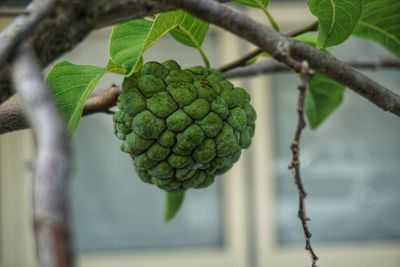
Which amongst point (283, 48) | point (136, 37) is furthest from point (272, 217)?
point (283, 48)

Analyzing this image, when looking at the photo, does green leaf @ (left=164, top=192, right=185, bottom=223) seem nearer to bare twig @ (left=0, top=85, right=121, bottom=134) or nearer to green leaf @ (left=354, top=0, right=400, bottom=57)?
bare twig @ (left=0, top=85, right=121, bottom=134)

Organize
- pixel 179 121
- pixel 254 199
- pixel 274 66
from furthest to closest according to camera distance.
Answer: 1. pixel 254 199
2. pixel 274 66
3. pixel 179 121

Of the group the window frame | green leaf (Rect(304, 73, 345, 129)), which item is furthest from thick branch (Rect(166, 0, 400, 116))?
the window frame

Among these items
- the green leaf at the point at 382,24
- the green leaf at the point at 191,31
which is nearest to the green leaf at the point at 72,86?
the green leaf at the point at 191,31

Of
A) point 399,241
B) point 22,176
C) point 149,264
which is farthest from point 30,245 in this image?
point 399,241

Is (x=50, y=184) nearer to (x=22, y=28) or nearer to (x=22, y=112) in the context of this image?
(x=22, y=28)

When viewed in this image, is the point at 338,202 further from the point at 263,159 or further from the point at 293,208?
the point at 263,159
